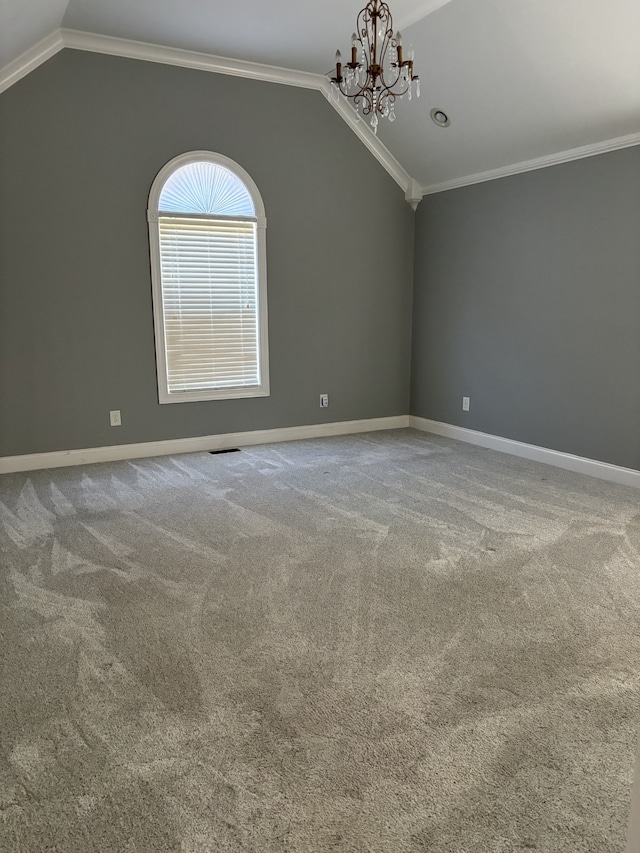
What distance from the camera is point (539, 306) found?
4867 millimetres

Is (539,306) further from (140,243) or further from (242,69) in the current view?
(140,243)

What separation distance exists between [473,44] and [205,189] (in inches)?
93.2

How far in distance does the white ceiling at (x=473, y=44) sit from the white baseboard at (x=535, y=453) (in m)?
2.41

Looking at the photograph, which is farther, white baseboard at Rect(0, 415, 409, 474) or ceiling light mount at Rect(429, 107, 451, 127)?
ceiling light mount at Rect(429, 107, 451, 127)

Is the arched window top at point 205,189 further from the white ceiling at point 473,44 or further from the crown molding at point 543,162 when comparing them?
the crown molding at point 543,162

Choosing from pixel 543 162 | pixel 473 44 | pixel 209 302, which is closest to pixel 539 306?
pixel 543 162

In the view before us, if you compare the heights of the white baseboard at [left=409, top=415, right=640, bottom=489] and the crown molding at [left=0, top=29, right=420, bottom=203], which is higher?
the crown molding at [left=0, top=29, right=420, bottom=203]

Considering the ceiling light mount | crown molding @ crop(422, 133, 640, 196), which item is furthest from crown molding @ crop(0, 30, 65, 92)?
crown molding @ crop(422, 133, 640, 196)

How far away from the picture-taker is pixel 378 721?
185cm

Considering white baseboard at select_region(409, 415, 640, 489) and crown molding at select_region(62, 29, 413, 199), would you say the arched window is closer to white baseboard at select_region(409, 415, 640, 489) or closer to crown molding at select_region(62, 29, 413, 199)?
crown molding at select_region(62, 29, 413, 199)

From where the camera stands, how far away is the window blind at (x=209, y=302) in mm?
4992

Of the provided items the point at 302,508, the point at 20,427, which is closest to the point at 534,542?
the point at 302,508

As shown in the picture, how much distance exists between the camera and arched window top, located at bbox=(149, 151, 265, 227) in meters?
4.81

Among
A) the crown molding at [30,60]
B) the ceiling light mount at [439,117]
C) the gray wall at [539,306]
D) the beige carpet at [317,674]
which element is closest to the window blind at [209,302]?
the crown molding at [30,60]
